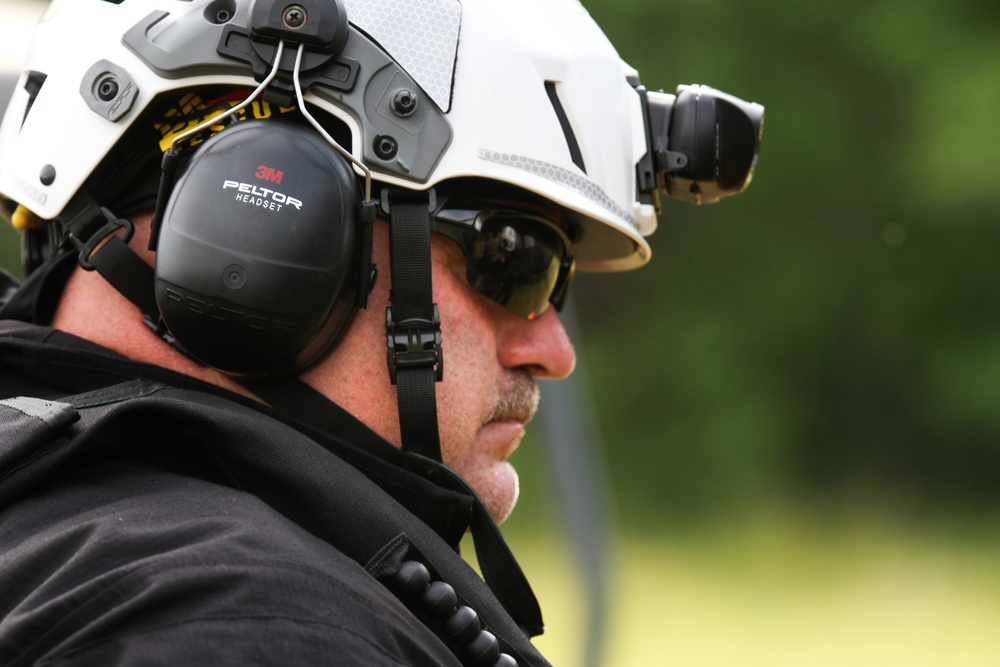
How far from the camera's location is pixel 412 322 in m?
1.71

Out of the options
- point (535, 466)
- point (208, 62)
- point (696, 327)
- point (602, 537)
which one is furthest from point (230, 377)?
point (696, 327)

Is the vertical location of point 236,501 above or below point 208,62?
below

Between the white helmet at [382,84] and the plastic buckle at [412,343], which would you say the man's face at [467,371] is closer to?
the plastic buckle at [412,343]

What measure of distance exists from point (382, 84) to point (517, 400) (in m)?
0.56

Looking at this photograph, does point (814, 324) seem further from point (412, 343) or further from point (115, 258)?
point (115, 258)

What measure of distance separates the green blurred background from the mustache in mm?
6944

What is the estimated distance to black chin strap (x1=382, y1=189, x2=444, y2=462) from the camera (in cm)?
170

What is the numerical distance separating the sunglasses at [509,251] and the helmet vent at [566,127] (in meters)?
0.11

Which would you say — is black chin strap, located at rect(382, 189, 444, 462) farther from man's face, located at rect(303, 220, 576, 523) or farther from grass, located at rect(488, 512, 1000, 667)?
grass, located at rect(488, 512, 1000, 667)

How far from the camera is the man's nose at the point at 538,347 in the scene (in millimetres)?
1929

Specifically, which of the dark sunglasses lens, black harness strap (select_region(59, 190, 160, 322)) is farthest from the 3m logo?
the dark sunglasses lens

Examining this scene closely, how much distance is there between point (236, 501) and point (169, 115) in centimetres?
62

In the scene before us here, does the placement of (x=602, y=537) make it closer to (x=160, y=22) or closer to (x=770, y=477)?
(x=160, y=22)

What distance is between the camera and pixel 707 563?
922 cm
